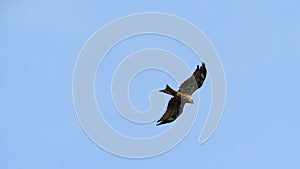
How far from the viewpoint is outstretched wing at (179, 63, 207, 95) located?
8258mm

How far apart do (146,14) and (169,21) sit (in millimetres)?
399

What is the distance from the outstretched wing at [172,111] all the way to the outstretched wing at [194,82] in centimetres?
20

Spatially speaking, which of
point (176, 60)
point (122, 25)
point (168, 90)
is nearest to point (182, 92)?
point (168, 90)

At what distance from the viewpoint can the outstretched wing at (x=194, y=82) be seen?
8258mm

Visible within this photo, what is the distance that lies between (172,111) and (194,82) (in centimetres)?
78

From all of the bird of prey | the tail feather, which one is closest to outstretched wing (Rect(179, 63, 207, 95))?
the bird of prey

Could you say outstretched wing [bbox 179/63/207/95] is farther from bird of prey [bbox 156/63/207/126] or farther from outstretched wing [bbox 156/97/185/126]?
outstretched wing [bbox 156/97/185/126]

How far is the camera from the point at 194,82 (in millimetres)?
8445

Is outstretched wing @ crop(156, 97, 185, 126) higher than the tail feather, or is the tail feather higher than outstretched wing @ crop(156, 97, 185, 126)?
the tail feather

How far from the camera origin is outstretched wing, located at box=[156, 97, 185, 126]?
350 inches

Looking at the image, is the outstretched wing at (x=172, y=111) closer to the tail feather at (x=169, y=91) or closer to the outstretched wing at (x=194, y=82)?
the tail feather at (x=169, y=91)

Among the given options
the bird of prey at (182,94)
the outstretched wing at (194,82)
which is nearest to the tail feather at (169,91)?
the bird of prey at (182,94)

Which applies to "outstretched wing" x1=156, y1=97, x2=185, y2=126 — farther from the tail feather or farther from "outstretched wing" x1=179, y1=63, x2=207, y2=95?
"outstretched wing" x1=179, y1=63, x2=207, y2=95

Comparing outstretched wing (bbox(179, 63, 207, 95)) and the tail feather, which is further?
the tail feather
